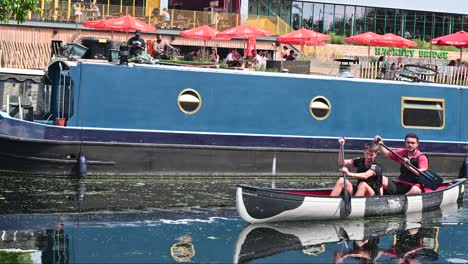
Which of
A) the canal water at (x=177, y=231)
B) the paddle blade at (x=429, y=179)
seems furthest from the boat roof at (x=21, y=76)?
the paddle blade at (x=429, y=179)

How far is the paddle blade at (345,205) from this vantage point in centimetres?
1515

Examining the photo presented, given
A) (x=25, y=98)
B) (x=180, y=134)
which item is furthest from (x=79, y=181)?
(x=25, y=98)

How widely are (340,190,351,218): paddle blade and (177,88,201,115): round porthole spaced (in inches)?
228

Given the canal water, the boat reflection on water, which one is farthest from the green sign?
the boat reflection on water

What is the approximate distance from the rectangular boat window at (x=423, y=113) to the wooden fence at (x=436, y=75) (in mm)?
948

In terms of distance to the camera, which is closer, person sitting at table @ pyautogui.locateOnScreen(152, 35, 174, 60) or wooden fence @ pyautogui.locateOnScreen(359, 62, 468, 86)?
wooden fence @ pyautogui.locateOnScreen(359, 62, 468, 86)

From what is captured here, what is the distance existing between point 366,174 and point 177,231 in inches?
141

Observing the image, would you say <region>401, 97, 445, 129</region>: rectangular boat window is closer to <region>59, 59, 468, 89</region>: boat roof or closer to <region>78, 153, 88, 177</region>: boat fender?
<region>59, 59, 468, 89</region>: boat roof

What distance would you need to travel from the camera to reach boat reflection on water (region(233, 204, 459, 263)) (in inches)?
501

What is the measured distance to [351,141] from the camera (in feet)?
69.1

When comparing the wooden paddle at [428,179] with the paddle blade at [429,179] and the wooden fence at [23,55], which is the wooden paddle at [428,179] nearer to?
the paddle blade at [429,179]

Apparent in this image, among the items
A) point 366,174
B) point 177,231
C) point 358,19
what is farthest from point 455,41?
point 358,19

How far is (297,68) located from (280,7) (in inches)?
938

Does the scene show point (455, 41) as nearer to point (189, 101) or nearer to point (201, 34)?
point (201, 34)
